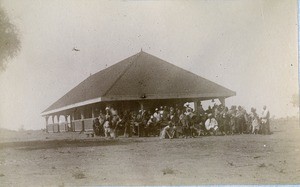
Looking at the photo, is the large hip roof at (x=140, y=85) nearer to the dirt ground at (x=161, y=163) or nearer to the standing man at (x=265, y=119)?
the standing man at (x=265, y=119)

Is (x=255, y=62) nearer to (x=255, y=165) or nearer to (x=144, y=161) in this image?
(x=255, y=165)

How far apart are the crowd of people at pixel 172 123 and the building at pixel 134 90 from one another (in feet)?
0.49

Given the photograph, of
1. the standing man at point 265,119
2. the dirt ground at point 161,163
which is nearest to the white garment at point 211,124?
the dirt ground at point 161,163

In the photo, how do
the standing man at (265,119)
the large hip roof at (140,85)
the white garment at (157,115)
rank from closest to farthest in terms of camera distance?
the standing man at (265,119) → the large hip roof at (140,85) → the white garment at (157,115)

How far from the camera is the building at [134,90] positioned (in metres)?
9.12

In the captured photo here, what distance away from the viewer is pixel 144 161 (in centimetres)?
838

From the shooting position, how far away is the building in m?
9.12

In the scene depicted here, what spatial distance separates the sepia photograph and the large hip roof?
0.02 meters

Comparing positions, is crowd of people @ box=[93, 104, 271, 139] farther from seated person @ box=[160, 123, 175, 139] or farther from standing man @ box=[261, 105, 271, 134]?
standing man @ box=[261, 105, 271, 134]

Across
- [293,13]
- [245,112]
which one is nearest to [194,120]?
[245,112]

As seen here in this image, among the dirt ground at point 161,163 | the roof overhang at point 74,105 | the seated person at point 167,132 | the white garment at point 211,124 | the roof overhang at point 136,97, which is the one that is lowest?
the dirt ground at point 161,163

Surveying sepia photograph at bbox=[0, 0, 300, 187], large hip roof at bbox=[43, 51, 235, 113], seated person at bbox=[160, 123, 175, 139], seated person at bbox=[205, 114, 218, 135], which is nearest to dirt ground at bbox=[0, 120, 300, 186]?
sepia photograph at bbox=[0, 0, 300, 187]

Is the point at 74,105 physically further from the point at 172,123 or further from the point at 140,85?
the point at 172,123

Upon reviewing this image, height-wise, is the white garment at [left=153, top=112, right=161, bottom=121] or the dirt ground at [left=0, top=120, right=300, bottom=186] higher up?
the white garment at [left=153, top=112, right=161, bottom=121]
